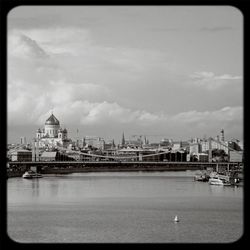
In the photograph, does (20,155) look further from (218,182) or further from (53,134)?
(218,182)

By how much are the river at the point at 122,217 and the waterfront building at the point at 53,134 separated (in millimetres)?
13957

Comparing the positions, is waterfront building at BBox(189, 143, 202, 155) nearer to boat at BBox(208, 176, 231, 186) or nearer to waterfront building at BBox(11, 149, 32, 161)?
waterfront building at BBox(11, 149, 32, 161)

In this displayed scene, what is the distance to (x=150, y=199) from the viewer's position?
355 inches

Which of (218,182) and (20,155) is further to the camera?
(20,155)

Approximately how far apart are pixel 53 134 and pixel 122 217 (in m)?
18.7

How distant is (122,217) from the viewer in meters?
6.57

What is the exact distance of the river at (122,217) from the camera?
5059 millimetres

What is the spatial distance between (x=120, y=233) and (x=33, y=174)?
11.0 metres
